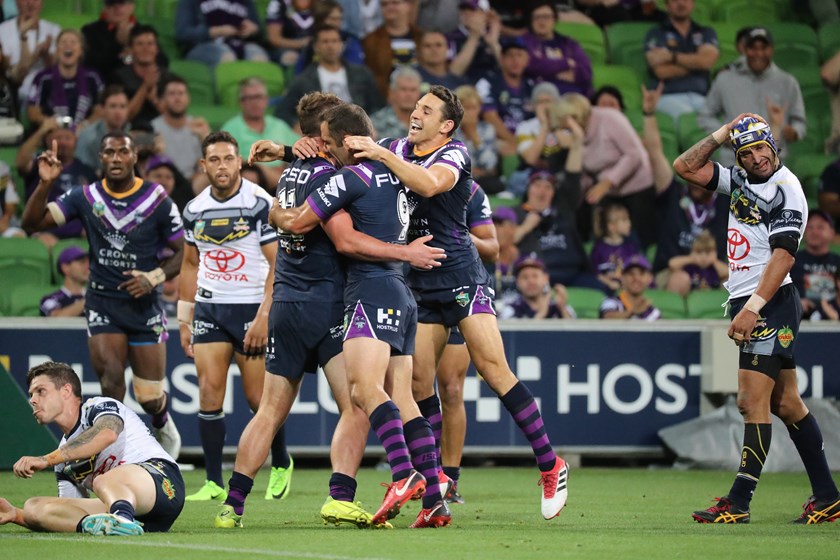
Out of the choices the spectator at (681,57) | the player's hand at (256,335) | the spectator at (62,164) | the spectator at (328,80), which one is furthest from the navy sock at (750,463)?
the spectator at (681,57)

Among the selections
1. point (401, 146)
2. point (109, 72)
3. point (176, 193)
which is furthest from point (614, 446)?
point (109, 72)

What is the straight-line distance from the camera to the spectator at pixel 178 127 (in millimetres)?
15352

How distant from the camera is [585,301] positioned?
49.3 ft

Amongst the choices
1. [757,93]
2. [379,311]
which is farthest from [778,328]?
[757,93]

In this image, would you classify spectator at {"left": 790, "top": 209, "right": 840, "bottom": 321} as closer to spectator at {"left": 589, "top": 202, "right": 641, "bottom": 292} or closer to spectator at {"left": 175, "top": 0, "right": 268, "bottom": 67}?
spectator at {"left": 589, "top": 202, "right": 641, "bottom": 292}

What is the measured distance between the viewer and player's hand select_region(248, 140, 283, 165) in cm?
823

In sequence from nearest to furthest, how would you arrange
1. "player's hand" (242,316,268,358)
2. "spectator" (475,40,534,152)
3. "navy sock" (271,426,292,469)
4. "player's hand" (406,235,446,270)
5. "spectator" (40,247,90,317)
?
"player's hand" (406,235,446,270) → "player's hand" (242,316,268,358) → "navy sock" (271,426,292,469) → "spectator" (40,247,90,317) → "spectator" (475,40,534,152)

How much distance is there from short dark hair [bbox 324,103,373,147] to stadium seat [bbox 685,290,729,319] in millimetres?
8050

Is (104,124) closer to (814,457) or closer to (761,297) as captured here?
(761,297)

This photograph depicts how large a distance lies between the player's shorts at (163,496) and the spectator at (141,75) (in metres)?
8.77

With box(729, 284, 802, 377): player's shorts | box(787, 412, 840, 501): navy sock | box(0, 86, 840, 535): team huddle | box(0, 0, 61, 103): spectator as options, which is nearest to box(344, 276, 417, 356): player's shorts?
box(0, 86, 840, 535): team huddle

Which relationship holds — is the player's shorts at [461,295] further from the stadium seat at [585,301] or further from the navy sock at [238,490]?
the stadium seat at [585,301]

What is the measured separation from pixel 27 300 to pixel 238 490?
6830 millimetres

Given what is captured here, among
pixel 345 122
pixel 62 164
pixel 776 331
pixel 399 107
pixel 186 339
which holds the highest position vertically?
pixel 345 122
